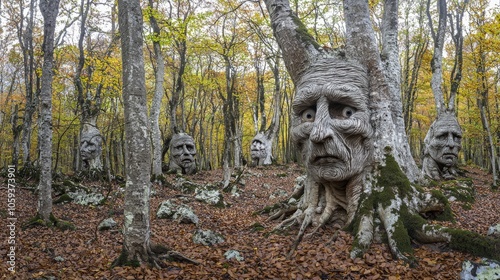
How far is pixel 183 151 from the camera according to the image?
647 inches

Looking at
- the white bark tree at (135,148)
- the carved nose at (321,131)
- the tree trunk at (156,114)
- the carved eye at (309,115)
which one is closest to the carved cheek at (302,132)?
the carved eye at (309,115)

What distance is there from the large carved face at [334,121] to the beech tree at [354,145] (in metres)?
0.02

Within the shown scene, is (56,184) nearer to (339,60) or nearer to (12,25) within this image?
(339,60)

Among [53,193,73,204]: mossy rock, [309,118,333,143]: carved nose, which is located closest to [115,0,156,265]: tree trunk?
[309,118,333,143]: carved nose

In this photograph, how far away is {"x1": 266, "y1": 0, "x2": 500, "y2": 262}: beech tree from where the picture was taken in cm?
484

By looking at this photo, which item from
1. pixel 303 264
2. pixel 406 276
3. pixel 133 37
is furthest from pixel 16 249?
pixel 406 276

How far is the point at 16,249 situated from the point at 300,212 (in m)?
4.94

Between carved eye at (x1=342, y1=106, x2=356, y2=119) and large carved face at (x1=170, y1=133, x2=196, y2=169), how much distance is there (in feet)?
39.6

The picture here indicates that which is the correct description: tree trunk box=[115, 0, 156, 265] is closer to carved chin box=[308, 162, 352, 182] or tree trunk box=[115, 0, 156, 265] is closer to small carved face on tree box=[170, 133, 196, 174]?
carved chin box=[308, 162, 352, 182]

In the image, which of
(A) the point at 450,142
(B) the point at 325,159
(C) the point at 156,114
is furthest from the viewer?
(C) the point at 156,114

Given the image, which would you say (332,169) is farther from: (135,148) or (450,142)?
(450,142)

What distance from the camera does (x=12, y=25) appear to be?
16500 mm

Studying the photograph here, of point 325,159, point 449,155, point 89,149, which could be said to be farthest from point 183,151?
point 325,159

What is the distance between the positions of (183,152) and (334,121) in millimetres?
12365
